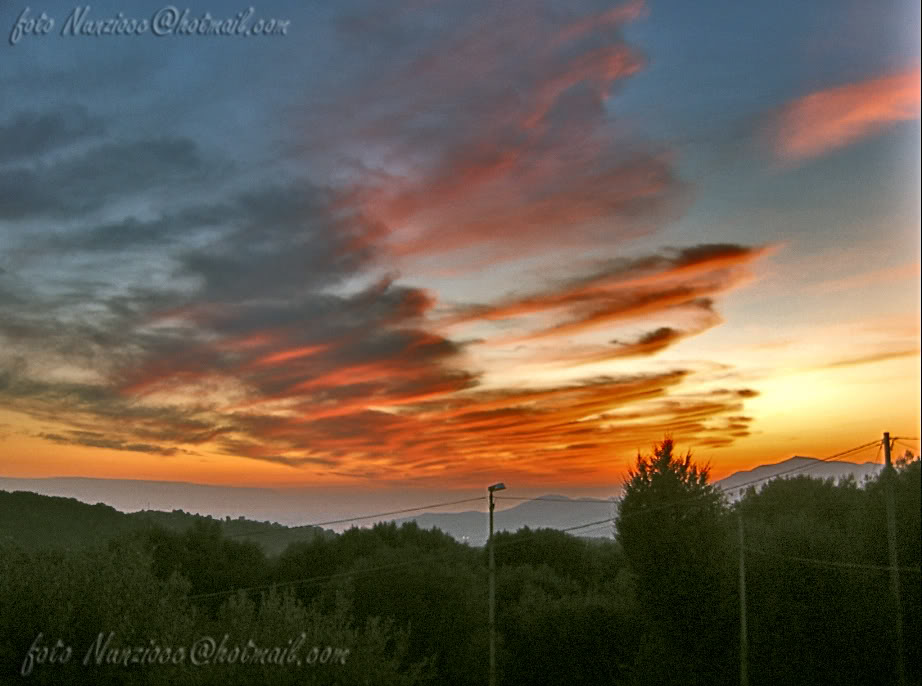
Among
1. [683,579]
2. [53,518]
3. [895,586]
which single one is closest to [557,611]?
[683,579]

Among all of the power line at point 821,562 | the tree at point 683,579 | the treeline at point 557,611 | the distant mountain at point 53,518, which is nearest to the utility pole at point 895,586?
the treeline at point 557,611

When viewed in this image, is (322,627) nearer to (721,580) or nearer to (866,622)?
(721,580)

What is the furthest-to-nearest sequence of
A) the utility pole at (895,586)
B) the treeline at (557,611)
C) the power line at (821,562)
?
the power line at (821,562), the utility pole at (895,586), the treeline at (557,611)

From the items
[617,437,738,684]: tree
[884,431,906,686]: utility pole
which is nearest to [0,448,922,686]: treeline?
[617,437,738,684]: tree

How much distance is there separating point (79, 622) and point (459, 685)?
76.5 ft

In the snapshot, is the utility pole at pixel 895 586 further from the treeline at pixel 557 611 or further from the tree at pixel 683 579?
the tree at pixel 683 579

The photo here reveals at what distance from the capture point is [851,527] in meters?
50.5

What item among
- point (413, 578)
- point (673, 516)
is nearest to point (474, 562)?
point (413, 578)

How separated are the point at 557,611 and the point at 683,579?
11729 millimetres

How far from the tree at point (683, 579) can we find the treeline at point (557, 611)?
75 millimetres

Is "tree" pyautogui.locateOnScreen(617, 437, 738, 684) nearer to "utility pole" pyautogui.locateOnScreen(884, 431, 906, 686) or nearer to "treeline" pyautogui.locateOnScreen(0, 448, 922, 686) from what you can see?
"treeline" pyautogui.locateOnScreen(0, 448, 922, 686)

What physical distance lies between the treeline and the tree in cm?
7

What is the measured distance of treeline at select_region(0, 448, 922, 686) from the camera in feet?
108

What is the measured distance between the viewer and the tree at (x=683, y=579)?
147ft
